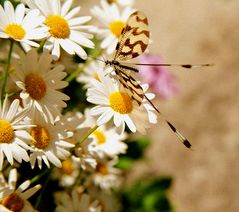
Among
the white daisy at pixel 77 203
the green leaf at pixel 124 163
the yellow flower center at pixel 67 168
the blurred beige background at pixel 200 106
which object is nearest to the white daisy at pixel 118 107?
the white daisy at pixel 77 203

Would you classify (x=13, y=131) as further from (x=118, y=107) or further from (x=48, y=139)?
(x=118, y=107)

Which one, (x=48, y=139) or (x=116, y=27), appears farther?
(x=116, y=27)

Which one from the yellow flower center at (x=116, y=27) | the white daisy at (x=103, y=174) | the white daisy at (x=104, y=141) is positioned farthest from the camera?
the white daisy at (x=103, y=174)

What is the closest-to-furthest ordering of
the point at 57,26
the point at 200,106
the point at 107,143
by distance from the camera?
1. the point at 57,26
2. the point at 107,143
3. the point at 200,106

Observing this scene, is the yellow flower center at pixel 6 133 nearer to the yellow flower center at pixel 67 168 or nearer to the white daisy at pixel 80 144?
the white daisy at pixel 80 144

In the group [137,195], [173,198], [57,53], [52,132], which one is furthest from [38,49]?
[173,198]

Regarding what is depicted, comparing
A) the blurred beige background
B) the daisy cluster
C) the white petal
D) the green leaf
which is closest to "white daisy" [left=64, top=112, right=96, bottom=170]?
the daisy cluster

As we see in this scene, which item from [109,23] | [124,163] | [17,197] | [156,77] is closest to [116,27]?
[109,23]

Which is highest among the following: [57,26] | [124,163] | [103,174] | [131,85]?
[57,26]

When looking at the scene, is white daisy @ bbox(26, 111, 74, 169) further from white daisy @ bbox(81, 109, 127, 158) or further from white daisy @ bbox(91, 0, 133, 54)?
white daisy @ bbox(91, 0, 133, 54)
